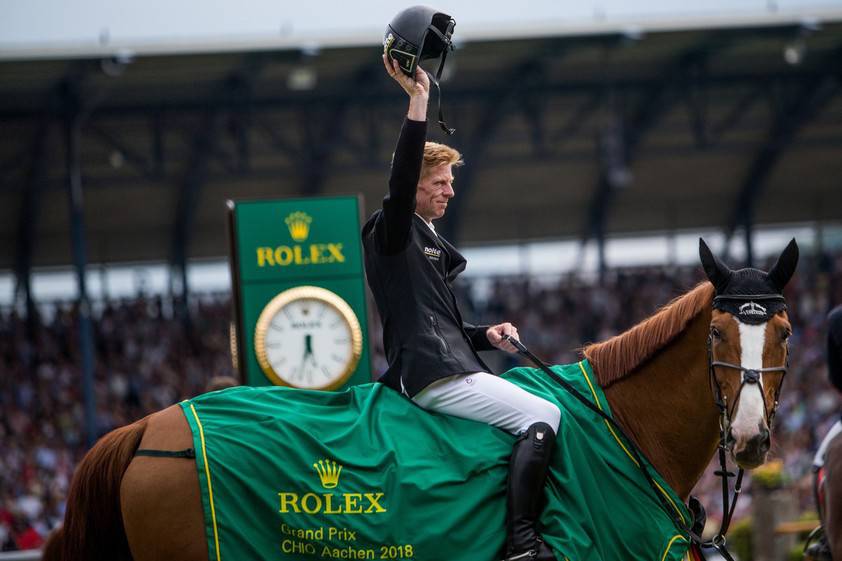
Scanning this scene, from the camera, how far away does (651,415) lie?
438 centimetres

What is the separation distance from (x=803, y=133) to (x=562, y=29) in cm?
771

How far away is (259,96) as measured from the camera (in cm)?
1889

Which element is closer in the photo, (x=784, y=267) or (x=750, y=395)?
(x=750, y=395)

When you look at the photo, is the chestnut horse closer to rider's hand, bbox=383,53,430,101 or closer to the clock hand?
rider's hand, bbox=383,53,430,101

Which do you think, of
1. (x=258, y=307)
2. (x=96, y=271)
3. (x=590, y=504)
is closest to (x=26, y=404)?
(x=96, y=271)

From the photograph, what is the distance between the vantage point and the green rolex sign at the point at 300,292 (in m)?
7.48

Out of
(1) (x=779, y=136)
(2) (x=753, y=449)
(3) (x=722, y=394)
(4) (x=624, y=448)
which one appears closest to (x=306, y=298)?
(4) (x=624, y=448)

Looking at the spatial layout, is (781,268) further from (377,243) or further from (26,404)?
(26,404)

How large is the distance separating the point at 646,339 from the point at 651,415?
11.6 inches

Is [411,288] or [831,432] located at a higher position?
[411,288]

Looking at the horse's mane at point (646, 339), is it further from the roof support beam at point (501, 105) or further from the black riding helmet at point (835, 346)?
the roof support beam at point (501, 105)

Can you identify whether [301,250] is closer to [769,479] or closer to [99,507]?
[99,507]

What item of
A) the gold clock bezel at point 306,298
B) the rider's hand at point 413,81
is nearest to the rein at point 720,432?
the rider's hand at point 413,81

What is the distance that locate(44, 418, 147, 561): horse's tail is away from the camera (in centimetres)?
429
